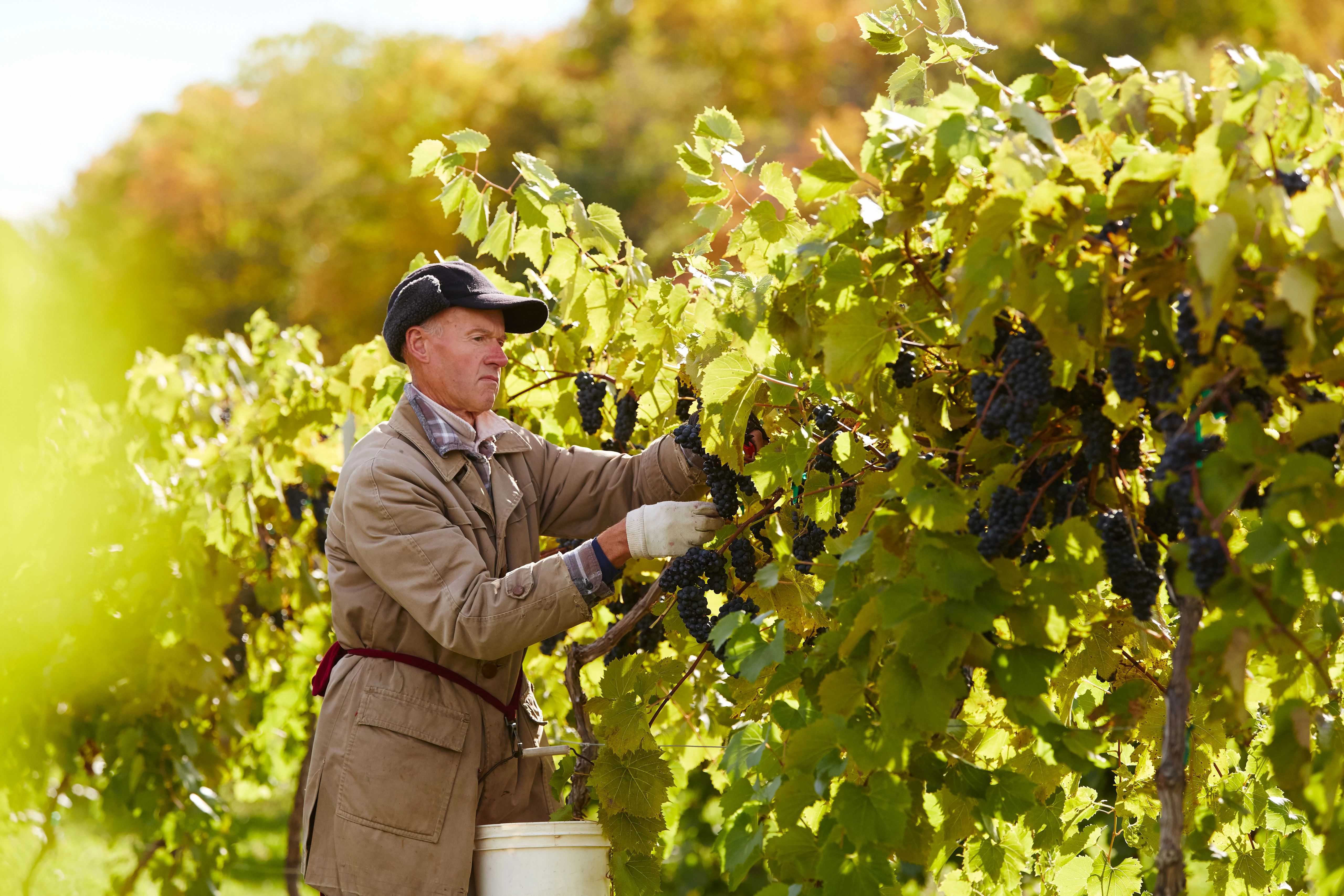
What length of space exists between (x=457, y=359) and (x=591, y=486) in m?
0.45

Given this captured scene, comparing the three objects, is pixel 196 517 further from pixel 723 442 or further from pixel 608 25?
pixel 608 25

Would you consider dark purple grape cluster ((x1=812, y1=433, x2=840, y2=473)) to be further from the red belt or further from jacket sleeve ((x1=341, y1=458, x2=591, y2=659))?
the red belt

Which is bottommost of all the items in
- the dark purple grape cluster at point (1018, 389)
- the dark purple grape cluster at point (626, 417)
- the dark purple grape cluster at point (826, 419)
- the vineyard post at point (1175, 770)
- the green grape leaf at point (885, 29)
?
the vineyard post at point (1175, 770)

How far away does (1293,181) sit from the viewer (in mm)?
1664

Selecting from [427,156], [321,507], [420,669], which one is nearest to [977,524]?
[420,669]

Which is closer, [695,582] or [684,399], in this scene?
[695,582]

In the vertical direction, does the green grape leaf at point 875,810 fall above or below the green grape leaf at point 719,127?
below

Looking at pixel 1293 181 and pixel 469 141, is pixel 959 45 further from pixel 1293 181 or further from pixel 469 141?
pixel 469 141

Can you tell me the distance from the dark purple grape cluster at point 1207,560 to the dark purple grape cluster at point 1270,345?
23cm

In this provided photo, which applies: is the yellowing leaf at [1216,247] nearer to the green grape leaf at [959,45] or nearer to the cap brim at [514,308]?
the green grape leaf at [959,45]

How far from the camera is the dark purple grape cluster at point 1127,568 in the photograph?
188 cm

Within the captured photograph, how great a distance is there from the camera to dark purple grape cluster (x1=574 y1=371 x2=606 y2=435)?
10.8ft

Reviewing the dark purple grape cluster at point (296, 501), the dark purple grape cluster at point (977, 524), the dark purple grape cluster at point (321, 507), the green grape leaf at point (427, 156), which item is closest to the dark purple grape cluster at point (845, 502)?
the dark purple grape cluster at point (977, 524)

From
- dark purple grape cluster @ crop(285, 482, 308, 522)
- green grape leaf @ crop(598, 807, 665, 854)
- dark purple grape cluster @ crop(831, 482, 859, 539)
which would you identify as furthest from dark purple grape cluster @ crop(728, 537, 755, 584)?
dark purple grape cluster @ crop(285, 482, 308, 522)
